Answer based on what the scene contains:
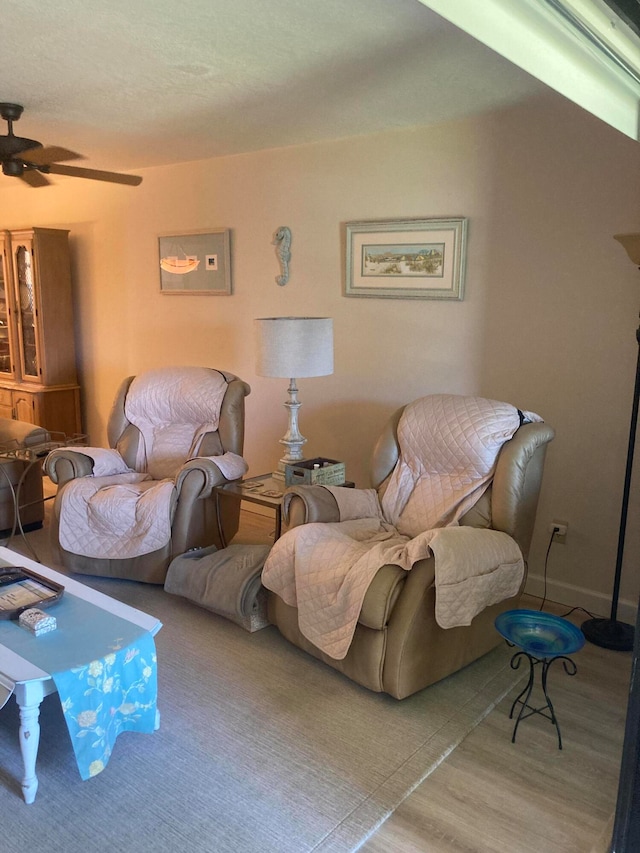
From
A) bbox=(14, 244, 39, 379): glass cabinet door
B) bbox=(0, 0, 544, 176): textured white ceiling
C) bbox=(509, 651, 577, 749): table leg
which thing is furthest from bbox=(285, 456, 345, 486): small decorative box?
bbox=(14, 244, 39, 379): glass cabinet door

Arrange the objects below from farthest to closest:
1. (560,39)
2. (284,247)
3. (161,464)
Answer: (284,247)
(161,464)
(560,39)

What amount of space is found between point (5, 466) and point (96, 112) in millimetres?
2020

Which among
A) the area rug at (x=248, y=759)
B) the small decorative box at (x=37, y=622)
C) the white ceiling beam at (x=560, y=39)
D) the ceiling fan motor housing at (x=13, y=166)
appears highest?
the ceiling fan motor housing at (x=13, y=166)

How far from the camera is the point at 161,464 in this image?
12.5 ft

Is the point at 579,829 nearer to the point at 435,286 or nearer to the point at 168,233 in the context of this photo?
the point at 435,286

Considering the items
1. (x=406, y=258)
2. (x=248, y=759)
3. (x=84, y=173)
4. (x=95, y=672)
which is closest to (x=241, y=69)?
(x=84, y=173)

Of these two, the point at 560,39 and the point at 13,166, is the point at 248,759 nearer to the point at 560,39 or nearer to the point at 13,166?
the point at 560,39

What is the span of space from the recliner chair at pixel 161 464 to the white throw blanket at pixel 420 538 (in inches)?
30.7

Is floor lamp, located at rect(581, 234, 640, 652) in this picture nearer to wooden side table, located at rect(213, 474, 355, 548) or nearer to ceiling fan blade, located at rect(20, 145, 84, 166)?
wooden side table, located at rect(213, 474, 355, 548)

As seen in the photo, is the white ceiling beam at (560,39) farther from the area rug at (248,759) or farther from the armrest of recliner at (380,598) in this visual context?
the area rug at (248,759)

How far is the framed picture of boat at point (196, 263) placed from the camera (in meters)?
4.59

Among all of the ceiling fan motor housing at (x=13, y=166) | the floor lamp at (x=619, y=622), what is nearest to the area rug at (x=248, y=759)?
the floor lamp at (x=619, y=622)

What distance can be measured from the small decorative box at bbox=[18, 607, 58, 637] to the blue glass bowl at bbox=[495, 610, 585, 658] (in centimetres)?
146

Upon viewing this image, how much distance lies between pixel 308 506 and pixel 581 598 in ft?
4.76
